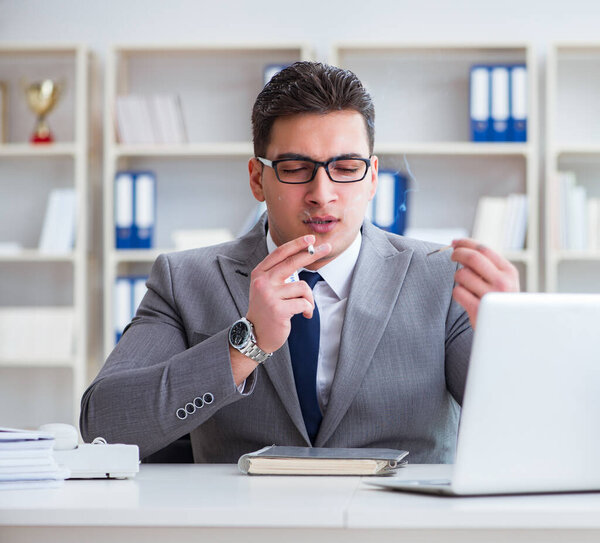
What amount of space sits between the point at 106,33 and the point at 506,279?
3001 millimetres

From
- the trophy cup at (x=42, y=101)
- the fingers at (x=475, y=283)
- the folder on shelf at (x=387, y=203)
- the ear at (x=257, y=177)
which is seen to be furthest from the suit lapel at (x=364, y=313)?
the trophy cup at (x=42, y=101)

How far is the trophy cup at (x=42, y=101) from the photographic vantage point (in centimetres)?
373

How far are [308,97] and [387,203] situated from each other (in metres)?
1.91

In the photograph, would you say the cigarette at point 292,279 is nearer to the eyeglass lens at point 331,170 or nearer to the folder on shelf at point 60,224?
the eyeglass lens at point 331,170

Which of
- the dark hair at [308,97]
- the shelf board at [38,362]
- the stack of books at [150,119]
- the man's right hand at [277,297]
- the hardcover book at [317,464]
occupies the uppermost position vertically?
the stack of books at [150,119]

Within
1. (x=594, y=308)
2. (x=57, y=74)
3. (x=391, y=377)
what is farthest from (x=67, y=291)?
(x=594, y=308)

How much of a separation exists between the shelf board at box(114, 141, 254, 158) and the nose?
2070 millimetres

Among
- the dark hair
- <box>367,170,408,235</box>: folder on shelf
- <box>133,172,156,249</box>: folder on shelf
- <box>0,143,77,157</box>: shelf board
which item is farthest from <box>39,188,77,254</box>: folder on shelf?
the dark hair

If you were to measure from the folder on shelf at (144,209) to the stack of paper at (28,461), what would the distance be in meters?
2.52

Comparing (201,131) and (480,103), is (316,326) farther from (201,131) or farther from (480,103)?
(201,131)

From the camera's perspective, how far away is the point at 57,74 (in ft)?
12.8

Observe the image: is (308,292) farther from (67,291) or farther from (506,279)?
(67,291)

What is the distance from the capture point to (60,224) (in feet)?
12.1

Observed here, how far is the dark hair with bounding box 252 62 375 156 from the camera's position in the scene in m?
1.60
